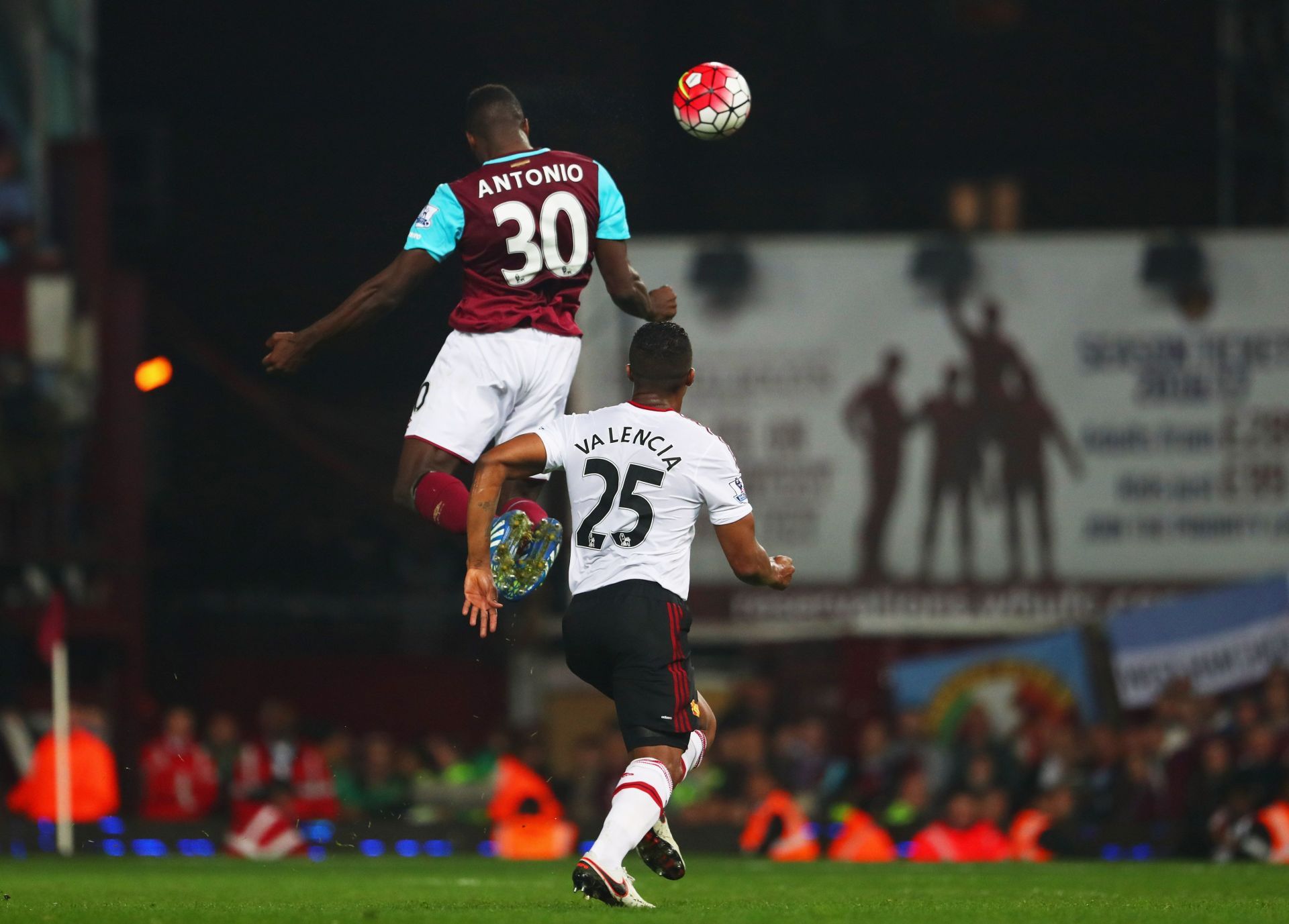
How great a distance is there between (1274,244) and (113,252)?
1543 cm

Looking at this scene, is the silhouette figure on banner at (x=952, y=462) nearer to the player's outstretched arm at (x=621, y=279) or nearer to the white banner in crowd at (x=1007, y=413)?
the white banner in crowd at (x=1007, y=413)

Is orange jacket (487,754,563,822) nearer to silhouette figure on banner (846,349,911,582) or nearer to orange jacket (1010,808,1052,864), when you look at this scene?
orange jacket (1010,808,1052,864)

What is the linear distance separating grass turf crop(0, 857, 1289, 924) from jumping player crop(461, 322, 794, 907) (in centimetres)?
76

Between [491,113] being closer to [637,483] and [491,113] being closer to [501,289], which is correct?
[501,289]

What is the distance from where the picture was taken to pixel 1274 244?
20672 millimetres

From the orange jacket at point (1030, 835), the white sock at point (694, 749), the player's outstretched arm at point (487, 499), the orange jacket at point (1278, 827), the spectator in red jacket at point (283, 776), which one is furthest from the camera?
the spectator in red jacket at point (283, 776)

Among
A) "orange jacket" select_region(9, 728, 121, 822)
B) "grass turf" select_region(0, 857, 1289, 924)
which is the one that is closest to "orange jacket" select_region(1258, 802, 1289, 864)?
"grass turf" select_region(0, 857, 1289, 924)

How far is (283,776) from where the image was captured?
17.4 m

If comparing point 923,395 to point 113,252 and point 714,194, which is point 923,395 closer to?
point 714,194

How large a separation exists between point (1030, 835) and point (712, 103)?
7786 mm

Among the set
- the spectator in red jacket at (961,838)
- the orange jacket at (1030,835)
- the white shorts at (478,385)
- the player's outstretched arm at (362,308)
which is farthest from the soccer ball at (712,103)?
the orange jacket at (1030,835)

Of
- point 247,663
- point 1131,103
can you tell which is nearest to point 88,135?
point 247,663

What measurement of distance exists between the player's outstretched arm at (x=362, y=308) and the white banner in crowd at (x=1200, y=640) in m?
10.5

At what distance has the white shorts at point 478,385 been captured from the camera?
9805 millimetres
